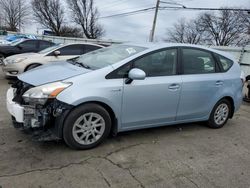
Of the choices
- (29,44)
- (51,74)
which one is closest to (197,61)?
(51,74)

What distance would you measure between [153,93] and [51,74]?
1.52 metres

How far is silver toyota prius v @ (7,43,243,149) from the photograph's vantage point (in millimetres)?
3424

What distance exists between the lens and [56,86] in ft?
11.2

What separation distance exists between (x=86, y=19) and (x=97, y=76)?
4917 centimetres

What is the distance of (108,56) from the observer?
431 cm

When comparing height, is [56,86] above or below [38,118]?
above

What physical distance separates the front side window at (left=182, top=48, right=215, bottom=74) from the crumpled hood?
5.58 feet

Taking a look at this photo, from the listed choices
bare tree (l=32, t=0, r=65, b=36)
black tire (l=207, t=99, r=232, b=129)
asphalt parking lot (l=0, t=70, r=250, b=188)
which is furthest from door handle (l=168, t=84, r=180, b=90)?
bare tree (l=32, t=0, r=65, b=36)

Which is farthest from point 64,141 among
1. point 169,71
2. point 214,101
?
point 214,101

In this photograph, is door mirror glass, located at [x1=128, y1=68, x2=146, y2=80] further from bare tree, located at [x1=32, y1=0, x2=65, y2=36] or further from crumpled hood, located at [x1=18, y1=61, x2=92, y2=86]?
bare tree, located at [x1=32, y1=0, x2=65, y2=36]

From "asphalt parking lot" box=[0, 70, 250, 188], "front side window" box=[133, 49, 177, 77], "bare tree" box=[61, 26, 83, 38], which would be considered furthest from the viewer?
"bare tree" box=[61, 26, 83, 38]

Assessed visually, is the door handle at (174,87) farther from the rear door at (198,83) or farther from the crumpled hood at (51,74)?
the crumpled hood at (51,74)

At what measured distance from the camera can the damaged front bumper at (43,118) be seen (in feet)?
11.1

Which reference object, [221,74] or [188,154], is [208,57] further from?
[188,154]
